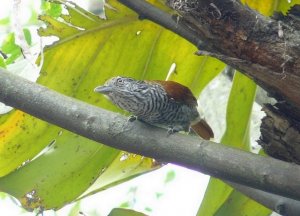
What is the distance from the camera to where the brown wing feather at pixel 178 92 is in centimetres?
249

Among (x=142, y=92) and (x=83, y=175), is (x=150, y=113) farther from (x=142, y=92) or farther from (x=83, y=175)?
(x=83, y=175)

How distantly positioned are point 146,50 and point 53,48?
0.39m

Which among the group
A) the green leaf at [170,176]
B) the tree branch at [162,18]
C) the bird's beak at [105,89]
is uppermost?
the green leaf at [170,176]

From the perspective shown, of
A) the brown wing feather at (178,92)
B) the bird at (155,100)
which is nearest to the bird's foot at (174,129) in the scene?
the bird at (155,100)

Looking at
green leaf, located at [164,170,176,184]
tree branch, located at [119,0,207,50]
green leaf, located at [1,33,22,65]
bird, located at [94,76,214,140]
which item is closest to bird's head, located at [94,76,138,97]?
bird, located at [94,76,214,140]

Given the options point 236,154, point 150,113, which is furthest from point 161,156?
point 150,113

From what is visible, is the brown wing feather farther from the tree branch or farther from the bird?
the tree branch

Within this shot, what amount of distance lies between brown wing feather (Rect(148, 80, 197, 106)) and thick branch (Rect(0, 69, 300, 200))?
0.65 meters

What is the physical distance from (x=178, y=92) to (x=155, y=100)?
0.32ft

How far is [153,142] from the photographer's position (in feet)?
5.88

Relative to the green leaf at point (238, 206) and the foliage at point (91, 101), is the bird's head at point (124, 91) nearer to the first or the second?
the foliage at point (91, 101)

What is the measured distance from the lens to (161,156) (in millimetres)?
1784

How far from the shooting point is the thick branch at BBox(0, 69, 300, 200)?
67.0 inches

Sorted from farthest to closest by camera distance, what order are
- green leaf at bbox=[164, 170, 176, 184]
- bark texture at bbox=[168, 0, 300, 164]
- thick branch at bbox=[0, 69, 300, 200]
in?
green leaf at bbox=[164, 170, 176, 184] < bark texture at bbox=[168, 0, 300, 164] < thick branch at bbox=[0, 69, 300, 200]
